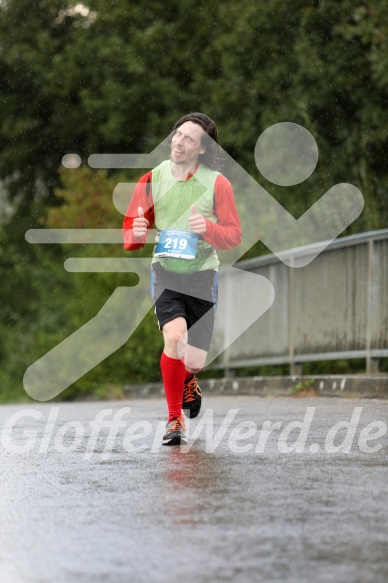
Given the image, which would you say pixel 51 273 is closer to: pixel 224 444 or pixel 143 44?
pixel 143 44

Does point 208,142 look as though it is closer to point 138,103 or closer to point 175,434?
point 175,434

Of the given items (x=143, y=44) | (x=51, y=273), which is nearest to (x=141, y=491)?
(x=51, y=273)

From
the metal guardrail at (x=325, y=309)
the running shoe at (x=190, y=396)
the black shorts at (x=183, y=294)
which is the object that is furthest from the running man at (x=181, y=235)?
the metal guardrail at (x=325, y=309)

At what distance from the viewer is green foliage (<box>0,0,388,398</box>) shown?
21.2 metres

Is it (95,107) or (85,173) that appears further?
(95,107)

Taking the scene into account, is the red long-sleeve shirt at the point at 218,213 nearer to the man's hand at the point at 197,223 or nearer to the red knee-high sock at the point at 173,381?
the man's hand at the point at 197,223

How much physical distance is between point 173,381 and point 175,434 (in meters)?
0.32

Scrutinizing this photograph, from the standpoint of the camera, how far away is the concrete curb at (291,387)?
1247cm

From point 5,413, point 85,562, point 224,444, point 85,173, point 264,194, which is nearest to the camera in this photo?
point 85,562

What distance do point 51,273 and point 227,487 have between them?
2332cm

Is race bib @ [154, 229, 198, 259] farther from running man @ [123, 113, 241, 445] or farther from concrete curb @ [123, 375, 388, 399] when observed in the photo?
concrete curb @ [123, 375, 388, 399]

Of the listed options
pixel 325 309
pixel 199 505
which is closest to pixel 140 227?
pixel 199 505

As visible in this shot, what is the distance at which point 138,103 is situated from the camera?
32.0 metres

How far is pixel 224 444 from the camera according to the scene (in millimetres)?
8203
